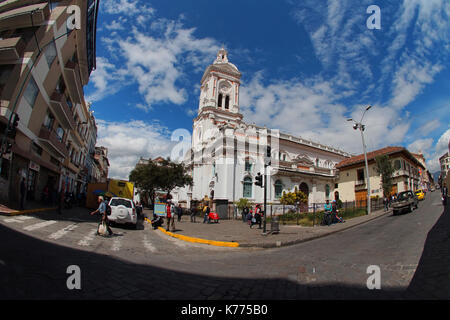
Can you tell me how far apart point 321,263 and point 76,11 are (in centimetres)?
2286

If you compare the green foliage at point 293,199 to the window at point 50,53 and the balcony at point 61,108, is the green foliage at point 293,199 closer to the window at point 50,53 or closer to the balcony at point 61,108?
the balcony at point 61,108

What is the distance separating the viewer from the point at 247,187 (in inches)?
1065

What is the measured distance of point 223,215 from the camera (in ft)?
72.8

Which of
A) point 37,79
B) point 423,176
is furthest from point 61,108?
point 423,176

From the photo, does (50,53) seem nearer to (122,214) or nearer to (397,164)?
(122,214)

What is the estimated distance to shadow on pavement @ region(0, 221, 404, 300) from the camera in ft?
10.1

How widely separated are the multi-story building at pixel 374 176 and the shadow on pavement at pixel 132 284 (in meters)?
30.2

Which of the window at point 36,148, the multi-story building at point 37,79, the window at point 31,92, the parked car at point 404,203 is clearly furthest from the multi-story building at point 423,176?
the window at point 36,148

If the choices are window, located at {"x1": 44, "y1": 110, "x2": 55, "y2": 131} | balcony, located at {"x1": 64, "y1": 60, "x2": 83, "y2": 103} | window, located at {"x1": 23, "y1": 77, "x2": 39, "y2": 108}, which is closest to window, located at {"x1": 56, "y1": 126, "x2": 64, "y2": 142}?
window, located at {"x1": 44, "y1": 110, "x2": 55, "y2": 131}

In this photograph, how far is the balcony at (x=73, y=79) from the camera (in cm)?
1859

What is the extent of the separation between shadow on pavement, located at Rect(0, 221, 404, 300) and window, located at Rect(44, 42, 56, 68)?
1559 centimetres

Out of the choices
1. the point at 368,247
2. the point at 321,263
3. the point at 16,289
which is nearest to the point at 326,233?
the point at 368,247

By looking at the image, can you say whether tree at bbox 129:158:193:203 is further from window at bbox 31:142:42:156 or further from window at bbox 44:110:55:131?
window at bbox 31:142:42:156
